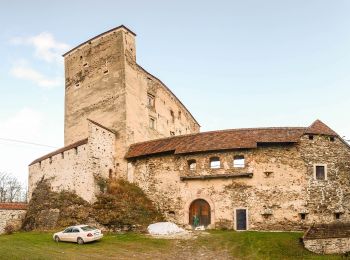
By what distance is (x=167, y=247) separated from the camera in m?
25.1

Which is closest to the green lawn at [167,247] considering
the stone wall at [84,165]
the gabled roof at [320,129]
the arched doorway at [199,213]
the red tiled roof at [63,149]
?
the arched doorway at [199,213]

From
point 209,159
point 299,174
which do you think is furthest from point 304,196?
point 209,159

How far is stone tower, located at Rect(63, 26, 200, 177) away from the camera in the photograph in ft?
123

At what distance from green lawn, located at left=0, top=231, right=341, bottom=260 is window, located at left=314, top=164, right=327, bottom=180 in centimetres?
506

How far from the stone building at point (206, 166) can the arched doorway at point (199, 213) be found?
0.07 metres

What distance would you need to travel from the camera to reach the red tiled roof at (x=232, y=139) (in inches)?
1214

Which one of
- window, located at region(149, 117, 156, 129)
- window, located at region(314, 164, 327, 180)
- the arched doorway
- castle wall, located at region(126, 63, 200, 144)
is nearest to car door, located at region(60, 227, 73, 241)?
the arched doorway

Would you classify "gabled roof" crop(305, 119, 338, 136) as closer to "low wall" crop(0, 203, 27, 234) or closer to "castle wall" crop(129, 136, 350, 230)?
"castle wall" crop(129, 136, 350, 230)

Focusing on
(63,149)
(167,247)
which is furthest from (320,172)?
(63,149)

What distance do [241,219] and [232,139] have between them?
5.88 metres

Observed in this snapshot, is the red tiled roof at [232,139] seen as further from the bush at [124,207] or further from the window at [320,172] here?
the bush at [124,207]

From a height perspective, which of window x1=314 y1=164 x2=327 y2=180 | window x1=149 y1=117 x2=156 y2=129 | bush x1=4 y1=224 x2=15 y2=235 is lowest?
bush x1=4 y1=224 x2=15 y2=235

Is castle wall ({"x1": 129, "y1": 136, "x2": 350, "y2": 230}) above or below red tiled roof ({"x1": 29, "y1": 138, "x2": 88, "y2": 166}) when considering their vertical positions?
below

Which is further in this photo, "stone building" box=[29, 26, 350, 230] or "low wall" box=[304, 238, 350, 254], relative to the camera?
"stone building" box=[29, 26, 350, 230]
